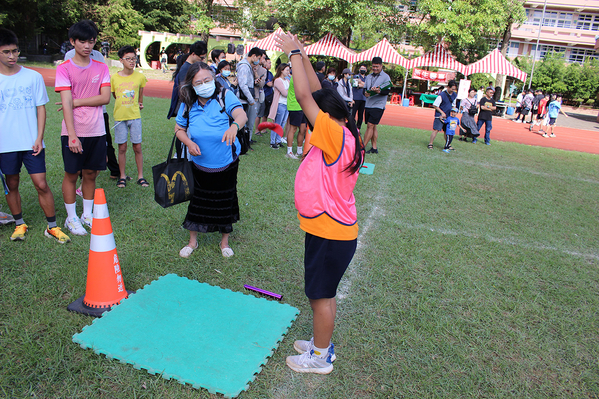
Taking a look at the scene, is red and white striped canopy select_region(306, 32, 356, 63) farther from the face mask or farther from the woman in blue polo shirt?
the face mask

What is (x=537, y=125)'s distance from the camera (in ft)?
69.8

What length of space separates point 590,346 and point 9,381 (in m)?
4.11

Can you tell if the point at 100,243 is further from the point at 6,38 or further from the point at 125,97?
the point at 125,97

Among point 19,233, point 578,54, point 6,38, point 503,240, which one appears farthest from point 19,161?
point 578,54

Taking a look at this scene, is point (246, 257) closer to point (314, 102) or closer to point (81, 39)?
point (314, 102)

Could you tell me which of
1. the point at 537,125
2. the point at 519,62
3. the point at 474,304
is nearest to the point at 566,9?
the point at 519,62

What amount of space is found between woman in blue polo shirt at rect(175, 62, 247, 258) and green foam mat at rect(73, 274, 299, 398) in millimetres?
712

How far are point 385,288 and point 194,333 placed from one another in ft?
5.85

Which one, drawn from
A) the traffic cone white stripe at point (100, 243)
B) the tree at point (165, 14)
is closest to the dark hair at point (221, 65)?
the traffic cone white stripe at point (100, 243)

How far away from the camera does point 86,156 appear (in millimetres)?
4203

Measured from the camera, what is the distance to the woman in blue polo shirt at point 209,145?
3.52 metres

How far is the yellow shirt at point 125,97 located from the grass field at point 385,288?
3.34ft

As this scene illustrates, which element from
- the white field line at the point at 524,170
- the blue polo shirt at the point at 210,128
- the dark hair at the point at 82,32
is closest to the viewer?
the blue polo shirt at the point at 210,128

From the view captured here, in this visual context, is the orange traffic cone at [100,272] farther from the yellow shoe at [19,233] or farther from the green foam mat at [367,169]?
the green foam mat at [367,169]
